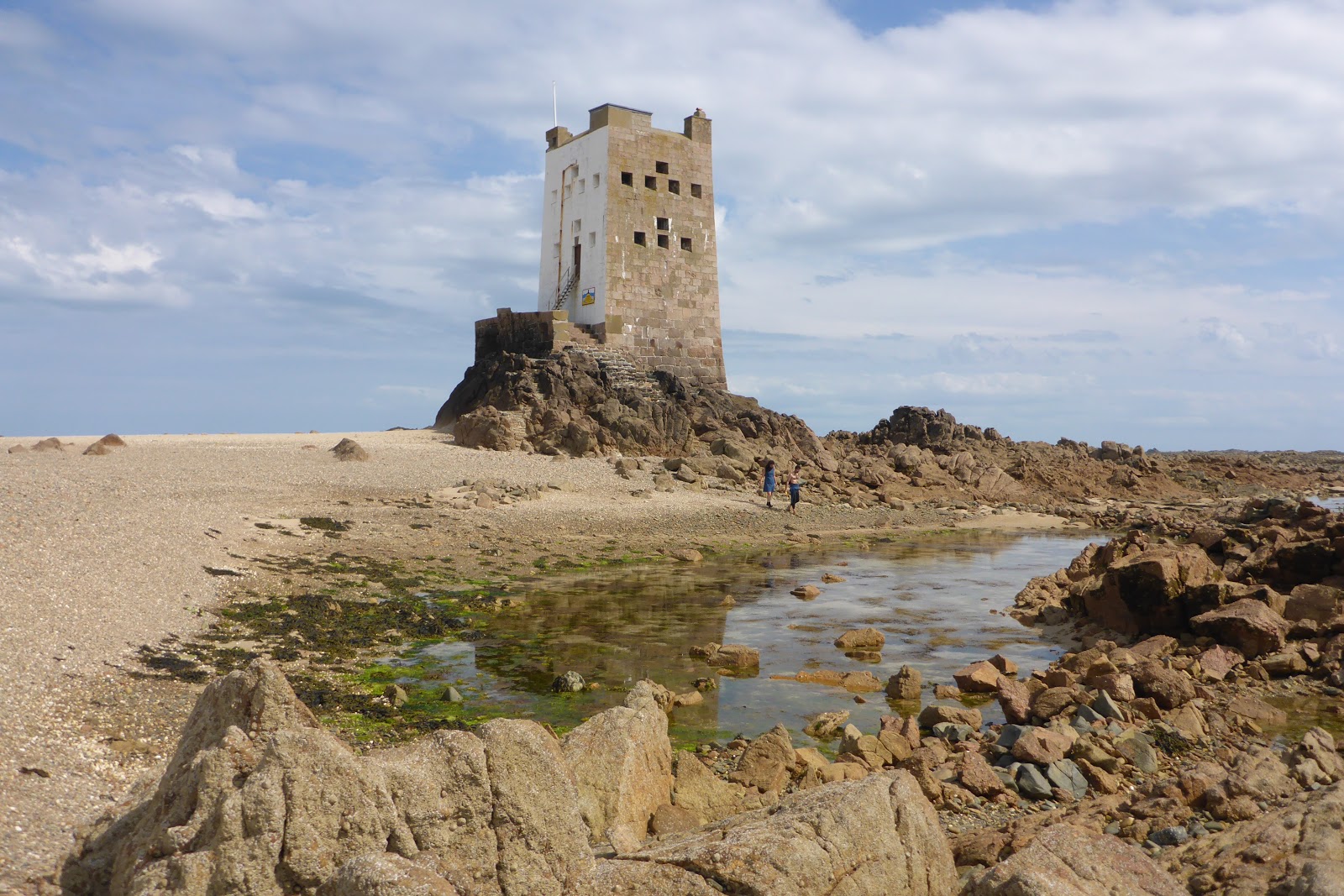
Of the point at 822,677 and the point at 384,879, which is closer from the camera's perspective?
the point at 384,879

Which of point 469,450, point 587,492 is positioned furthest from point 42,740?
point 469,450

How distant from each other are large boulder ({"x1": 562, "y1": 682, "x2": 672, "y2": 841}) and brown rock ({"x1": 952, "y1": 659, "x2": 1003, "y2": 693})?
5228 millimetres

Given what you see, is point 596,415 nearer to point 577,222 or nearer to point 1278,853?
point 577,222

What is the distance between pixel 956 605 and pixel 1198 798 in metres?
9.52

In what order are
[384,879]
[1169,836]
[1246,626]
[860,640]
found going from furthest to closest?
1. [860,640]
2. [1246,626]
3. [1169,836]
4. [384,879]

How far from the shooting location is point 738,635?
13297 millimetres

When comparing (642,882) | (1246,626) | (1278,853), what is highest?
(642,882)

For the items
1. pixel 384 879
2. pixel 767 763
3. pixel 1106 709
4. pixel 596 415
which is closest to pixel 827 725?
pixel 767 763

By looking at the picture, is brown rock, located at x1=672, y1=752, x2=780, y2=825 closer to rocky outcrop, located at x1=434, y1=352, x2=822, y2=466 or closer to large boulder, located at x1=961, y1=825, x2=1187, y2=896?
large boulder, located at x1=961, y1=825, x2=1187, y2=896

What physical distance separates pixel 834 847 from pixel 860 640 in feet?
29.0

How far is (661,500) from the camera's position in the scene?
86.6 feet

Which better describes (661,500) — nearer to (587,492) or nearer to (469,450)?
(587,492)

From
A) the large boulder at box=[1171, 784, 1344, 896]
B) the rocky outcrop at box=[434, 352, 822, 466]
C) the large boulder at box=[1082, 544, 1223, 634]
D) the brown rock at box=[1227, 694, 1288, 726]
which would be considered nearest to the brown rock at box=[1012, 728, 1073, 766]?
the large boulder at box=[1171, 784, 1344, 896]

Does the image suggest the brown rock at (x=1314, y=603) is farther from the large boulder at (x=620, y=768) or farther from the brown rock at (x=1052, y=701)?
the large boulder at (x=620, y=768)
